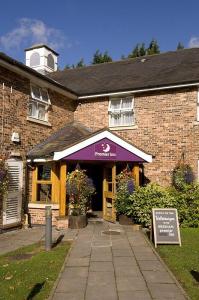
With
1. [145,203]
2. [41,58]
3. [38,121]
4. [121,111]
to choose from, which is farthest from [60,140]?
[41,58]

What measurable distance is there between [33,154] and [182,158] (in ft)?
20.2

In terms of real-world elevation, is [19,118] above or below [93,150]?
above

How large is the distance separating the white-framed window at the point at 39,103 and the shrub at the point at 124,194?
4.37 m

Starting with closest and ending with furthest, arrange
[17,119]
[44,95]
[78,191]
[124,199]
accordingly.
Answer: [78,191]
[124,199]
[17,119]
[44,95]

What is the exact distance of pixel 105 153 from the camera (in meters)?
13.3

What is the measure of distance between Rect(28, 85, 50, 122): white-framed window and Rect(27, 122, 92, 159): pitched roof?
0.99 metres

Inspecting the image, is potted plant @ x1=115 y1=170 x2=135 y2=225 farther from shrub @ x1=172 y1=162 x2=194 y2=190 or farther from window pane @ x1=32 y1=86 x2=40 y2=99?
window pane @ x1=32 y1=86 x2=40 y2=99

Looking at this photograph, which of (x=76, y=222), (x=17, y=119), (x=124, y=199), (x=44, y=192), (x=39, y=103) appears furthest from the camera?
(x=39, y=103)

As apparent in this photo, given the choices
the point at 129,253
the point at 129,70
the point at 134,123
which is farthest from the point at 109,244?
the point at 129,70

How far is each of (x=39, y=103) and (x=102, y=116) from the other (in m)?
3.41

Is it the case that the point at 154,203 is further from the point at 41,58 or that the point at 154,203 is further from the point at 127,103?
the point at 41,58

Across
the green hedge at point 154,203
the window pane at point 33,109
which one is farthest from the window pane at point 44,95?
the green hedge at point 154,203

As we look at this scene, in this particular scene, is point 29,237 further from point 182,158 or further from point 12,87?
point 182,158

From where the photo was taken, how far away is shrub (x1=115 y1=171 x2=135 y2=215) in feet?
41.9
